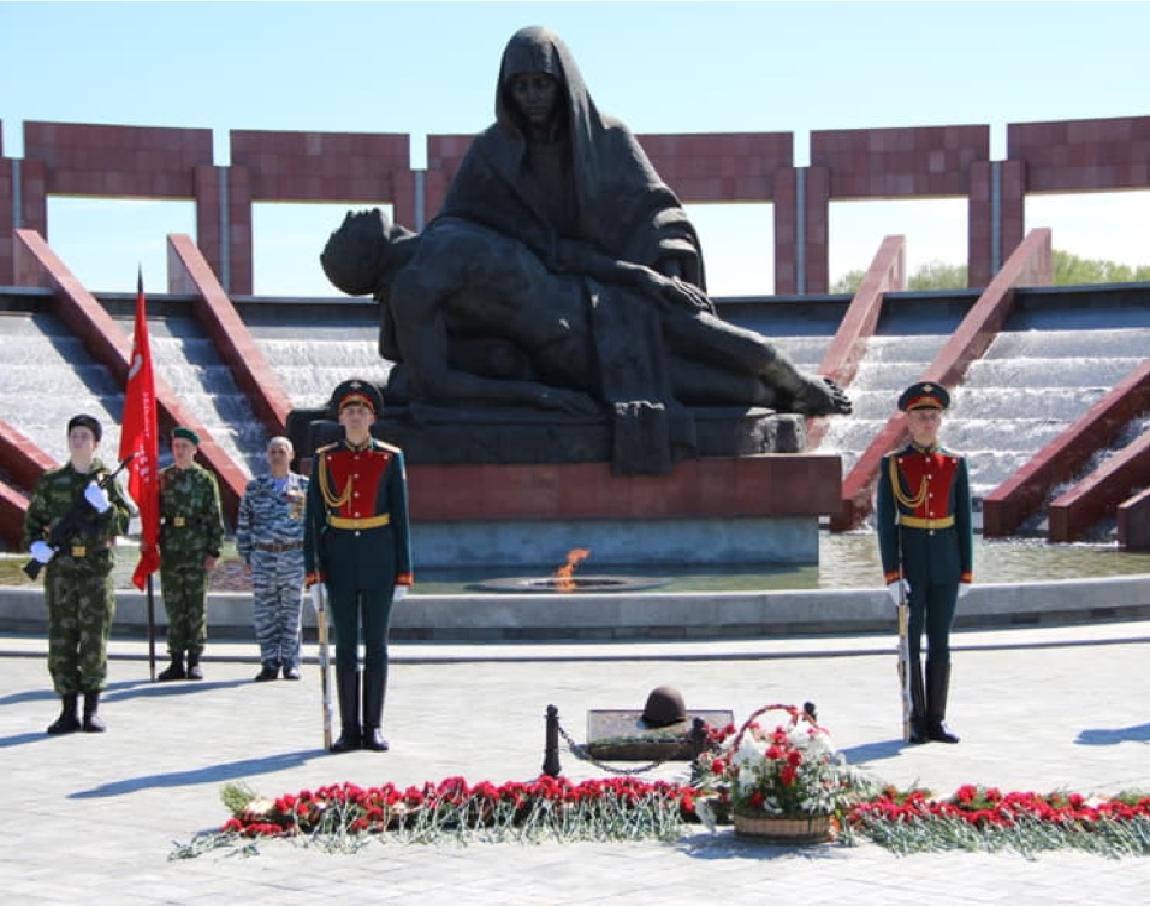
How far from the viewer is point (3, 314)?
24906 millimetres

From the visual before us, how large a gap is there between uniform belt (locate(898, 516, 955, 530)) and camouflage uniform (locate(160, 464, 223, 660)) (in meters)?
4.22

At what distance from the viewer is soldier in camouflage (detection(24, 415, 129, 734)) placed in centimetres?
879

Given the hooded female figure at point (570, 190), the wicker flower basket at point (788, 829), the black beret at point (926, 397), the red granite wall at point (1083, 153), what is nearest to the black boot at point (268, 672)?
the black beret at point (926, 397)

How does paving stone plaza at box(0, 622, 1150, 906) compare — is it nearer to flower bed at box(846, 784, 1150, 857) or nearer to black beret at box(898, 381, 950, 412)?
flower bed at box(846, 784, 1150, 857)

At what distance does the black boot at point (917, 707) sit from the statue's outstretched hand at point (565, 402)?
712cm

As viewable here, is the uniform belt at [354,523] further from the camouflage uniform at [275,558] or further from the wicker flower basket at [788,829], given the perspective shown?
the wicker flower basket at [788,829]

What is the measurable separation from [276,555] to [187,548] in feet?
1.81

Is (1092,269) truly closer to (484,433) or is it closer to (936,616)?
(484,433)

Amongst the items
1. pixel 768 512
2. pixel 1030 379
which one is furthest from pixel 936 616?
pixel 1030 379

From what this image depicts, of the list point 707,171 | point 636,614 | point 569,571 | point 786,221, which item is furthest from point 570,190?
point 707,171

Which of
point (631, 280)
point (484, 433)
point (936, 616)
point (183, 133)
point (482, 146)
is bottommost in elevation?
point (936, 616)

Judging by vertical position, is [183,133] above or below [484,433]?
above

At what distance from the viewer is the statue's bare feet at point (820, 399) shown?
1623 cm

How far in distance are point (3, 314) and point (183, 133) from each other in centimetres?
762
